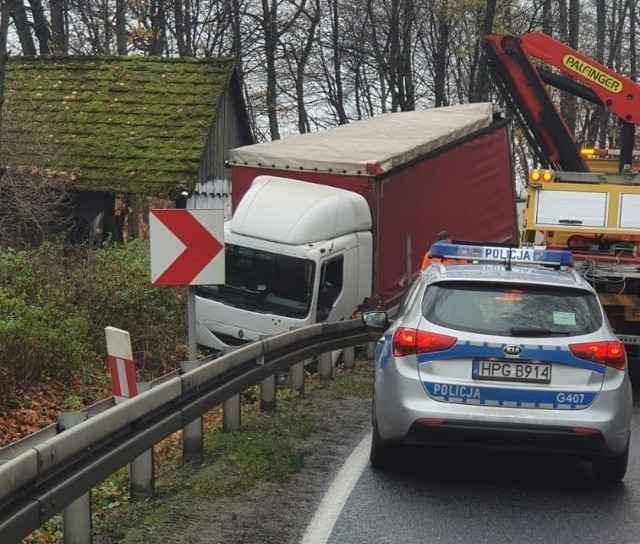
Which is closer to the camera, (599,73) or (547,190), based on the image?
(547,190)

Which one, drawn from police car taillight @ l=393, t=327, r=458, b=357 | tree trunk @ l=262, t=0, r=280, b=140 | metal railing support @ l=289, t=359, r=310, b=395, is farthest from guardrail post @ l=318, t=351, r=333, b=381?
tree trunk @ l=262, t=0, r=280, b=140

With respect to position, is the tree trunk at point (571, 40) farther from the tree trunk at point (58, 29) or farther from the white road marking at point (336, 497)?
the white road marking at point (336, 497)

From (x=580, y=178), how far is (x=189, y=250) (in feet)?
23.9

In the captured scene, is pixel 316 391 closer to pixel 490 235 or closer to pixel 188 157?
pixel 490 235

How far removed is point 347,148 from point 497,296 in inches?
373

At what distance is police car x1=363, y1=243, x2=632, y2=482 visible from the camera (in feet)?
22.2

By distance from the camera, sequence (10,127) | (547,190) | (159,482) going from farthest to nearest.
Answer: (10,127), (547,190), (159,482)

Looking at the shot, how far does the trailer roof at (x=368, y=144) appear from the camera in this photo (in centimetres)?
1522

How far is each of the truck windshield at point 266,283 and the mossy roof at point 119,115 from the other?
7300 mm

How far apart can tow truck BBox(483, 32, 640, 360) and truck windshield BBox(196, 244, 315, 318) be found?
3.12 meters

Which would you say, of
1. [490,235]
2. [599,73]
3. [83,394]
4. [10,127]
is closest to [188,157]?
[10,127]

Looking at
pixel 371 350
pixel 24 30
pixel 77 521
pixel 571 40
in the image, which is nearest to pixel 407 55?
pixel 571 40

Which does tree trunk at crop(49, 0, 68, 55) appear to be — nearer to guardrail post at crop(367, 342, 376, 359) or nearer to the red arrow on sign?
guardrail post at crop(367, 342, 376, 359)

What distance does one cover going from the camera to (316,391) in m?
11.1
